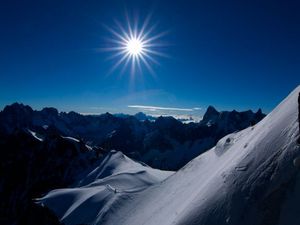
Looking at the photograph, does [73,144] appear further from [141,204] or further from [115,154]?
[141,204]

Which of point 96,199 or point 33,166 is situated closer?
point 96,199

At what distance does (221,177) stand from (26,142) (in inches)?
5651

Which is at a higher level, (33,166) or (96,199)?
(33,166)

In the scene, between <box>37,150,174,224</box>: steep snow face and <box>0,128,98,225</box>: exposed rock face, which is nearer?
<box>37,150,174,224</box>: steep snow face

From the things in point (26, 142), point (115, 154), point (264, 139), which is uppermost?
point (26, 142)

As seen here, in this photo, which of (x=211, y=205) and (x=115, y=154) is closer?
(x=211, y=205)

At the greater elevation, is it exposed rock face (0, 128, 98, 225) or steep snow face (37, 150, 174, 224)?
exposed rock face (0, 128, 98, 225)

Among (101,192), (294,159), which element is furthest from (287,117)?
(101,192)

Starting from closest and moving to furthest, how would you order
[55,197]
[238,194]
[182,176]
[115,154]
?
[238,194] → [182,176] → [55,197] → [115,154]

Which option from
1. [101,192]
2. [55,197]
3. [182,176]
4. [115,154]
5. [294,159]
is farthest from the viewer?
[115,154]

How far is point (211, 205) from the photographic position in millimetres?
17438

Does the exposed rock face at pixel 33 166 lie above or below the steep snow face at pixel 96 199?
above

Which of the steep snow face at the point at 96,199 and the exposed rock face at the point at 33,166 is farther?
the exposed rock face at the point at 33,166

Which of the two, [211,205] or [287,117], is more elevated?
[287,117]
